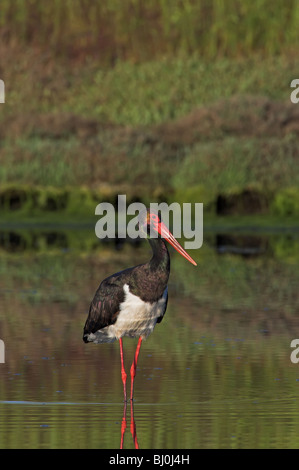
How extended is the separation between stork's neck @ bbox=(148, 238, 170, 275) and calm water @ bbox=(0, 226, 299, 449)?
0.90 meters

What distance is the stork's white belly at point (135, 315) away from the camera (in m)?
10.1

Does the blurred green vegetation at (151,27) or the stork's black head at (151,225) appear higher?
the blurred green vegetation at (151,27)

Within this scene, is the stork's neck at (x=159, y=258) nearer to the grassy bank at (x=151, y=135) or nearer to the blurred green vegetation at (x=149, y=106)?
the grassy bank at (x=151, y=135)

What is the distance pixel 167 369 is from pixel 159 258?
1.17 meters

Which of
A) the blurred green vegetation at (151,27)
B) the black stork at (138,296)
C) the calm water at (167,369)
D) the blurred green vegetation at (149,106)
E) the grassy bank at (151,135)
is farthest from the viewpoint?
the blurred green vegetation at (151,27)

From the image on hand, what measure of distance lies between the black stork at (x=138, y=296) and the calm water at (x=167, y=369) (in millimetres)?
470

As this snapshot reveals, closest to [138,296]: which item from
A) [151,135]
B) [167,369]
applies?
[167,369]

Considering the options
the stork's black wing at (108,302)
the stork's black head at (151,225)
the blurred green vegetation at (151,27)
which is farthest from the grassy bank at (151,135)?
the stork's black wing at (108,302)

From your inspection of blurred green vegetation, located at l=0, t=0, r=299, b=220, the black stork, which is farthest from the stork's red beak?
blurred green vegetation, located at l=0, t=0, r=299, b=220

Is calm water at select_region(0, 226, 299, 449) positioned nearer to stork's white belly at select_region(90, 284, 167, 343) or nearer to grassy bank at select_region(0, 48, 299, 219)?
stork's white belly at select_region(90, 284, 167, 343)

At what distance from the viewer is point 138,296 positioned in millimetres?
10117

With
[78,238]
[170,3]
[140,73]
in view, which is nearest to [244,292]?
[78,238]
